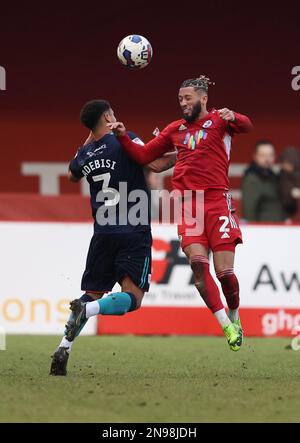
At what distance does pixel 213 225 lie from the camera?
9.52m

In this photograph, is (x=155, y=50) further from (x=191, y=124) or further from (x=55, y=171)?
(x=191, y=124)

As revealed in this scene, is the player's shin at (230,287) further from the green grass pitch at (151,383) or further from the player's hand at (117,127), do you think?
the player's hand at (117,127)

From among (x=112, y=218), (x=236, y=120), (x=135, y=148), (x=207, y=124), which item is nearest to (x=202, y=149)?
(x=207, y=124)

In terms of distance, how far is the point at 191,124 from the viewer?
9.69m

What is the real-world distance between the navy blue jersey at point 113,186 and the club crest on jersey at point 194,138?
25.0 inches

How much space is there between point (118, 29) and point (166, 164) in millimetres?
8477

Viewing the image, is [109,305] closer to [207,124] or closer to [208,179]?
[208,179]

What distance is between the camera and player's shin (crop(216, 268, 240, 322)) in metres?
9.52

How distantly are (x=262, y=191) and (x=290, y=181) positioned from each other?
52cm

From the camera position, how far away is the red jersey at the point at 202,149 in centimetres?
955

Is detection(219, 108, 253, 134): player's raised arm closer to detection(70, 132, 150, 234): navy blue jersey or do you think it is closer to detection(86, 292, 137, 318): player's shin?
detection(70, 132, 150, 234): navy blue jersey
